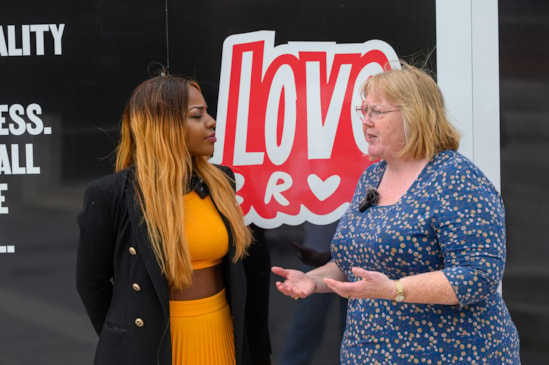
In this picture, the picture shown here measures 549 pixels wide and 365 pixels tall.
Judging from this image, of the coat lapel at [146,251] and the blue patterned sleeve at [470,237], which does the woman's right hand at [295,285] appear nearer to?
the coat lapel at [146,251]

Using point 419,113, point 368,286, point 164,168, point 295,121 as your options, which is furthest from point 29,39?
point 368,286

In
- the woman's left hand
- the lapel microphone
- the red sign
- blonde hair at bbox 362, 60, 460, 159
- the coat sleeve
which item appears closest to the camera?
the woman's left hand

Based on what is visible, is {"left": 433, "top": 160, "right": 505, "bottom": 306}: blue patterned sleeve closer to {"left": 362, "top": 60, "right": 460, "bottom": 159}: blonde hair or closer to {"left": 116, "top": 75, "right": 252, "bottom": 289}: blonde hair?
{"left": 362, "top": 60, "right": 460, "bottom": 159}: blonde hair

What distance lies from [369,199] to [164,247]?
28.4 inches

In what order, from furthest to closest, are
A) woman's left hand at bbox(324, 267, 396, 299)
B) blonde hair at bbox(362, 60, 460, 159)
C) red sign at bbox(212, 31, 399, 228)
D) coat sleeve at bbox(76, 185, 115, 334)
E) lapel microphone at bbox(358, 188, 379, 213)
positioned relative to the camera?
red sign at bbox(212, 31, 399, 228) → coat sleeve at bbox(76, 185, 115, 334) → lapel microphone at bbox(358, 188, 379, 213) → blonde hair at bbox(362, 60, 460, 159) → woman's left hand at bbox(324, 267, 396, 299)

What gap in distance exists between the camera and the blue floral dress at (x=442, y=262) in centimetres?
169

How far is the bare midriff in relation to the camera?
2.13m

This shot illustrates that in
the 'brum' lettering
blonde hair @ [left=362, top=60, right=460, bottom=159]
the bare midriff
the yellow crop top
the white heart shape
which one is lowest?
the bare midriff

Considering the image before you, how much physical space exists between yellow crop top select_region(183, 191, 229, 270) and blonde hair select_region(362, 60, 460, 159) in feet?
2.38

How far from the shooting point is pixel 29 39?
9.11ft

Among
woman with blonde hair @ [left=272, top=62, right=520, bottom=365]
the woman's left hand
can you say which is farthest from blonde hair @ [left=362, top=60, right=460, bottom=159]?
the woman's left hand

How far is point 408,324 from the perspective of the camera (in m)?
1.83

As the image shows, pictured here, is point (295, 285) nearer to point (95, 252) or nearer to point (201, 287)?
point (201, 287)

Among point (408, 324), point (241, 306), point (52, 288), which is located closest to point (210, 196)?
point (241, 306)
